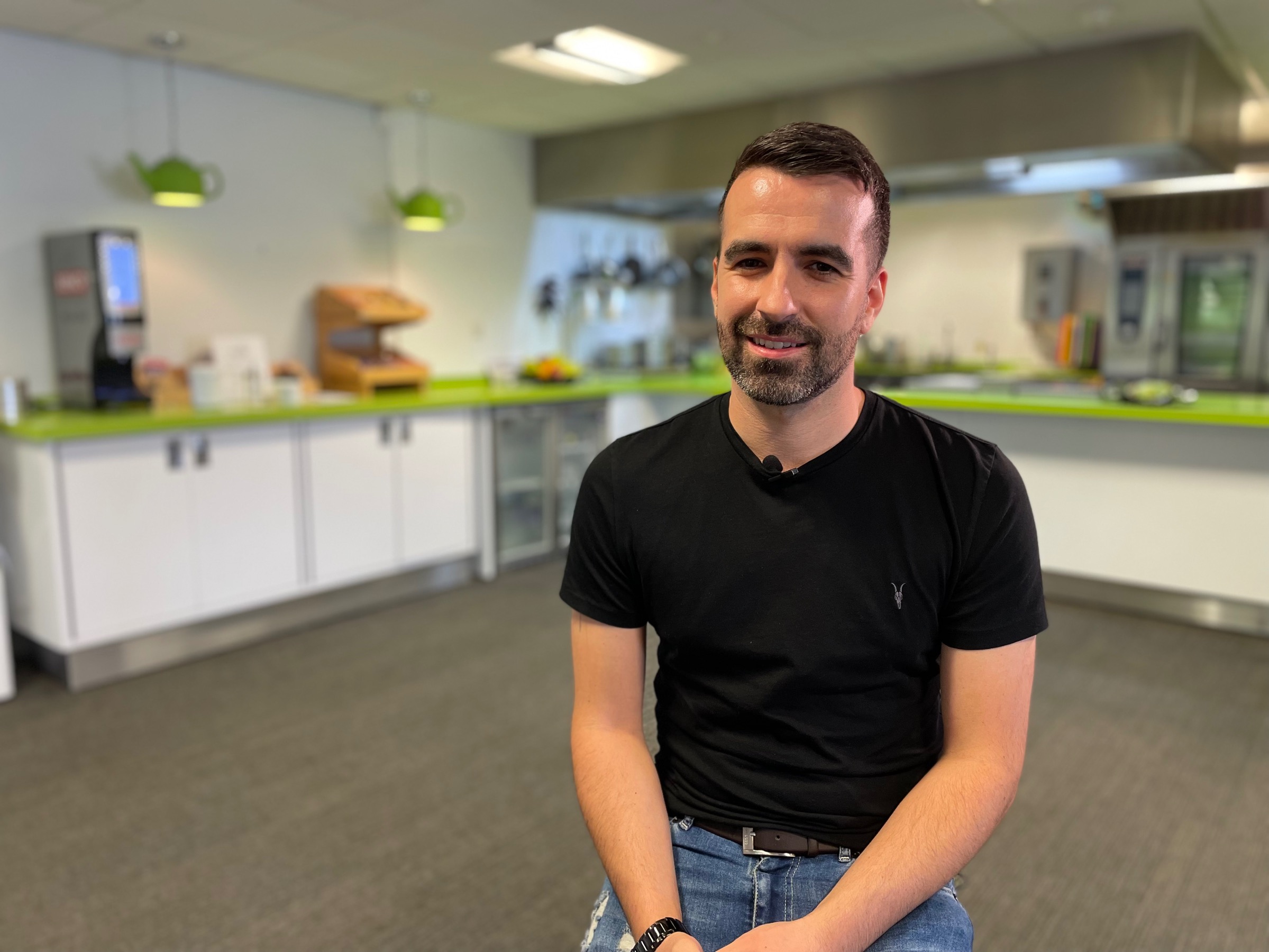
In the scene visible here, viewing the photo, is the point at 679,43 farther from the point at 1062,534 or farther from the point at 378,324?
the point at 1062,534

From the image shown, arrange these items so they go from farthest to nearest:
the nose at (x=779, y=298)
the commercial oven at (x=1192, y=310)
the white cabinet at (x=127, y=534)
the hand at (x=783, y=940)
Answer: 1. the commercial oven at (x=1192, y=310)
2. the white cabinet at (x=127, y=534)
3. the nose at (x=779, y=298)
4. the hand at (x=783, y=940)

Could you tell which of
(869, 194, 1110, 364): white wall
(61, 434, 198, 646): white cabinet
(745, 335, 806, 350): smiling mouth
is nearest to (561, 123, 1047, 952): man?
A: (745, 335, 806, 350): smiling mouth

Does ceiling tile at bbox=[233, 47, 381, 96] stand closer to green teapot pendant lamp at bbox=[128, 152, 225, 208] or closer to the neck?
green teapot pendant lamp at bbox=[128, 152, 225, 208]

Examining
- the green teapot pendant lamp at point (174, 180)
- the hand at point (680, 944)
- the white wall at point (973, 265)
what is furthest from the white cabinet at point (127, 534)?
the white wall at point (973, 265)

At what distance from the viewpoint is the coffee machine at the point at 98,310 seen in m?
3.70

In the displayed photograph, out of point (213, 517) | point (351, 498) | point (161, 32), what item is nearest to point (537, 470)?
point (351, 498)

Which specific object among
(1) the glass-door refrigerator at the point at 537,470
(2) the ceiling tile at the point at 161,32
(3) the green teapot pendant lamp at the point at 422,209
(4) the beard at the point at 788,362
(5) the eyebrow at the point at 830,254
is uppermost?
(2) the ceiling tile at the point at 161,32

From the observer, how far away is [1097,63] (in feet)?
13.6

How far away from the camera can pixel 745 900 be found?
1.18 meters

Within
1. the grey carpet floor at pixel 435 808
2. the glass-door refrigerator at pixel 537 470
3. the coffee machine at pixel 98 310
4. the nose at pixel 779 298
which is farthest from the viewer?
the glass-door refrigerator at pixel 537 470

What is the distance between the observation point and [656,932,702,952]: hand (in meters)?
1.04

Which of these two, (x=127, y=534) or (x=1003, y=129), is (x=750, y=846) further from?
(x=1003, y=129)

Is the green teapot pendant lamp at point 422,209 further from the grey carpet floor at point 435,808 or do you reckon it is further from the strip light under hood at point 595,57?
the grey carpet floor at point 435,808

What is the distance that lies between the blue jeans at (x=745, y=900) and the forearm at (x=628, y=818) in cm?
3
